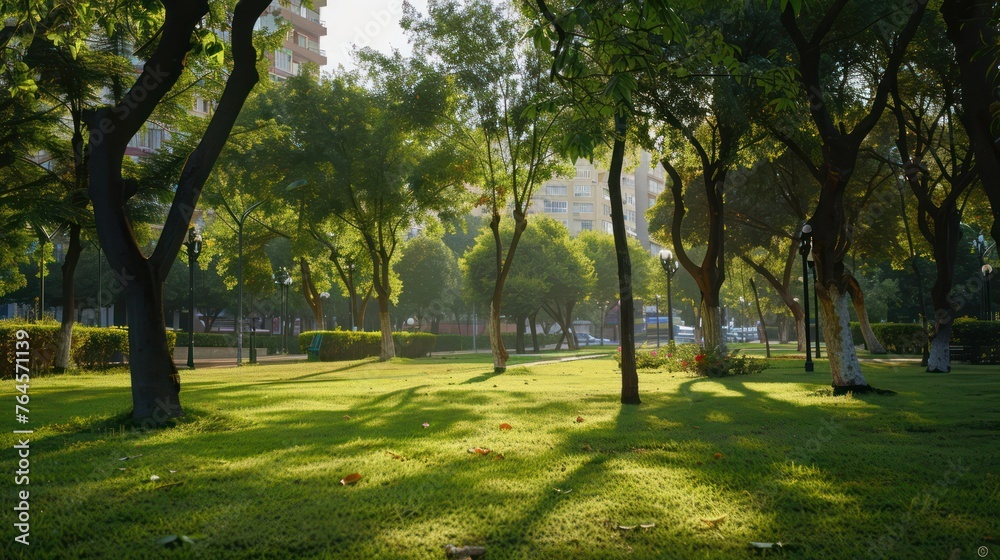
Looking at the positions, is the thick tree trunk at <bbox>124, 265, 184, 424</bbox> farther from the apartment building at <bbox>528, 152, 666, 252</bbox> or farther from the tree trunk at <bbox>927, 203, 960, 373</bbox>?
the apartment building at <bbox>528, 152, 666, 252</bbox>

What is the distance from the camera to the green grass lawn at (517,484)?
13.7 feet

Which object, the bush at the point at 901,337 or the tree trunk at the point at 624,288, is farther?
the bush at the point at 901,337

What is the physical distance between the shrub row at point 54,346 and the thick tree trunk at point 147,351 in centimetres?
1242

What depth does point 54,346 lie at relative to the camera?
69.8 ft

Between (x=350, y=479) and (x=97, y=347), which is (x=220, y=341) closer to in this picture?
(x=97, y=347)

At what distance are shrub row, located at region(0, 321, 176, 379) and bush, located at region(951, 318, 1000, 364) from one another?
91.6 ft

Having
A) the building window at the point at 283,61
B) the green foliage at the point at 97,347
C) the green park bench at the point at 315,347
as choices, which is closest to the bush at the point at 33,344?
the green foliage at the point at 97,347

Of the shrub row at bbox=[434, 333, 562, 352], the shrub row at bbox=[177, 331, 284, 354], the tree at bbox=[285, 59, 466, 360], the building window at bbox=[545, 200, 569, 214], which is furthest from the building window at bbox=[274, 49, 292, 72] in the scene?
the tree at bbox=[285, 59, 466, 360]

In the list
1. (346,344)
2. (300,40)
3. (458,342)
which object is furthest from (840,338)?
(300,40)

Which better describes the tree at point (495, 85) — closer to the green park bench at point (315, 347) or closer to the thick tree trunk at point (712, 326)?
the thick tree trunk at point (712, 326)

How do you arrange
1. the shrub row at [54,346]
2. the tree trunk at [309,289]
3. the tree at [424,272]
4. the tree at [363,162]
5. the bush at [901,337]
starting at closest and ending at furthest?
the shrub row at [54,346], the tree at [363,162], the bush at [901,337], the tree trunk at [309,289], the tree at [424,272]

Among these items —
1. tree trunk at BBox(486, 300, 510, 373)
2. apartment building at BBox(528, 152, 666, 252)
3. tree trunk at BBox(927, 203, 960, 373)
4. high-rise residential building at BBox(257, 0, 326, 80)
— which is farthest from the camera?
apartment building at BBox(528, 152, 666, 252)

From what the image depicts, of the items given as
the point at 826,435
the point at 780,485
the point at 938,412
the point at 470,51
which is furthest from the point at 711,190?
the point at 780,485

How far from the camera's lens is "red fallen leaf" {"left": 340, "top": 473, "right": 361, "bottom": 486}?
5.46m
